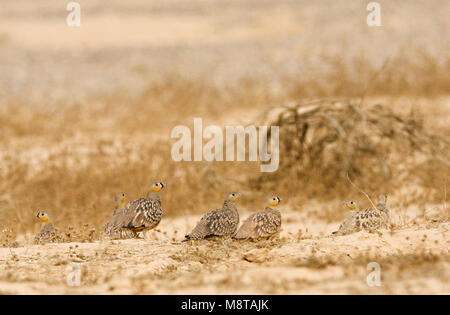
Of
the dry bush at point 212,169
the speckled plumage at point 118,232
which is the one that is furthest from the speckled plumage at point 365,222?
the dry bush at point 212,169

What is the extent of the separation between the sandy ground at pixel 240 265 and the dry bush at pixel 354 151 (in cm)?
363

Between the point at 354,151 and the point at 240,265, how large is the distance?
213 inches

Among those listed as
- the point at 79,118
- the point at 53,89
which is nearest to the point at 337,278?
the point at 79,118

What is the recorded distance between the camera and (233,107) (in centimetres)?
1623

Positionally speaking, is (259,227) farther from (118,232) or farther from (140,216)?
(118,232)

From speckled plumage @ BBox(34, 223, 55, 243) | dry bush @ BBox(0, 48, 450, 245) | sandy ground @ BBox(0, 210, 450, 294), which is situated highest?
dry bush @ BBox(0, 48, 450, 245)

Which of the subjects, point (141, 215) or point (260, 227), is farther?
point (141, 215)

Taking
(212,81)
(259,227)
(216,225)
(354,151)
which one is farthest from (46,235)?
(212,81)

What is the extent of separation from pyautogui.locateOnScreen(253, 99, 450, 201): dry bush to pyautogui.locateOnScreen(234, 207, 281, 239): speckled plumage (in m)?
3.69

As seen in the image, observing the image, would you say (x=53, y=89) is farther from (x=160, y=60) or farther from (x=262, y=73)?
(x=262, y=73)

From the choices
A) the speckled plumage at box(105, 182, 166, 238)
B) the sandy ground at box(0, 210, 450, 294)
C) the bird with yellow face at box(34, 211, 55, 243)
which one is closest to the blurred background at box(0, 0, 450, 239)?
the bird with yellow face at box(34, 211, 55, 243)

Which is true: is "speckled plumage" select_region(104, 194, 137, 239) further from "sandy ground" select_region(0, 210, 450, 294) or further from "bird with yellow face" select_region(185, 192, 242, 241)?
"bird with yellow face" select_region(185, 192, 242, 241)

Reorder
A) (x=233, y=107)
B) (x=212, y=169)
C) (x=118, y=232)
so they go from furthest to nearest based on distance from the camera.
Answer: (x=233, y=107)
(x=212, y=169)
(x=118, y=232)

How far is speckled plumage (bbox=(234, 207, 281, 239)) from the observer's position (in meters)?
6.44
